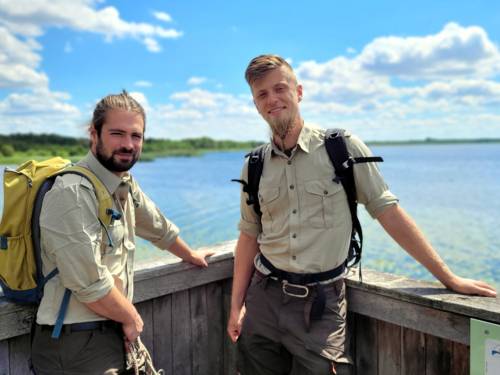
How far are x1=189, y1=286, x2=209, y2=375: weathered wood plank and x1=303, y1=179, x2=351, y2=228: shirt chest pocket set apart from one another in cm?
99

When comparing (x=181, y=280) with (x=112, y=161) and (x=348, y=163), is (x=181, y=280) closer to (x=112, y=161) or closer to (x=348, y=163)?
(x=112, y=161)

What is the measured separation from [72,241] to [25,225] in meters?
0.22

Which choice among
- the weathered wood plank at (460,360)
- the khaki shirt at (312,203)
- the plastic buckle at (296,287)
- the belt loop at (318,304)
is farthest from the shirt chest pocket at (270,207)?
the weathered wood plank at (460,360)

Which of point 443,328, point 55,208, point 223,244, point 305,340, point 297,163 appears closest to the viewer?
point 55,208

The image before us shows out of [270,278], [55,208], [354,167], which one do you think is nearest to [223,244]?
[270,278]

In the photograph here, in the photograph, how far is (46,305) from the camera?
1.78 metres

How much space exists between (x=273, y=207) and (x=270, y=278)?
37 centimetres

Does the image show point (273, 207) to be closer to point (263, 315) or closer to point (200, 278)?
point (263, 315)

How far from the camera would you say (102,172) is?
1930 millimetres

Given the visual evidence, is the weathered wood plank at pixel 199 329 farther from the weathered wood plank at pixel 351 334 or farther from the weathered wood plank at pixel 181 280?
the weathered wood plank at pixel 351 334

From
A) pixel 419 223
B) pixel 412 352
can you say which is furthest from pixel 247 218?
pixel 419 223

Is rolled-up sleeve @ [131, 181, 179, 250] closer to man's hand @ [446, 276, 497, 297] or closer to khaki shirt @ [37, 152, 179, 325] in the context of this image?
khaki shirt @ [37, 152, 179, 325]

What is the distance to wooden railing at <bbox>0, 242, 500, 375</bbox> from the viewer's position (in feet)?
6.31

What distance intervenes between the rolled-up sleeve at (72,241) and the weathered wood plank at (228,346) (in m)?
1.21
